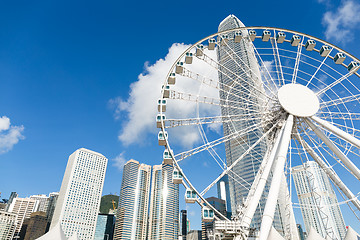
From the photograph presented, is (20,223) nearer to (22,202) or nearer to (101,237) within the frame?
(22,202)

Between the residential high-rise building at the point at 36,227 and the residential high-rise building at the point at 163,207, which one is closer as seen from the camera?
the residential high-rise building at the point at 36,227

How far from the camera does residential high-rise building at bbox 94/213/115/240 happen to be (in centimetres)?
16950

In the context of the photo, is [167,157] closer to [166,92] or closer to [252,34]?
[166,92]

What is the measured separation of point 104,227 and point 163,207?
40.6 m

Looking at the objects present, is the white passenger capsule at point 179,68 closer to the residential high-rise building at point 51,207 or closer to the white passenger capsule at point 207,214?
the white passenger capsule at point 207,214

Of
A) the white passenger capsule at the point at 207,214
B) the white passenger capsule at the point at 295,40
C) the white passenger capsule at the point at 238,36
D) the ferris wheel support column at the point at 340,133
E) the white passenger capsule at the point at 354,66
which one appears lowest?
the white passenger capsule at the point at 207,214

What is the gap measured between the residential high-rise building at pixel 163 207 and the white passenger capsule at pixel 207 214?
162m

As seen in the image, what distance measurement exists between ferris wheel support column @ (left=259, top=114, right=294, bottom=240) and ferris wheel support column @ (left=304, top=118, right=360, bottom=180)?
250 cm

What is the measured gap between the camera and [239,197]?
10081cm

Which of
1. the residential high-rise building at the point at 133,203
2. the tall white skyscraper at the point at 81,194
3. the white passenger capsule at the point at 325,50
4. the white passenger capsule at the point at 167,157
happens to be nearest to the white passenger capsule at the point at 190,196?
the white passenger capsule at the point at 167,157

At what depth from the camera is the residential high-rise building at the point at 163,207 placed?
567ft

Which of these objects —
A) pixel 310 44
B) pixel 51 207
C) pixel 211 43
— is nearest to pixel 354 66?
pixel 310 44

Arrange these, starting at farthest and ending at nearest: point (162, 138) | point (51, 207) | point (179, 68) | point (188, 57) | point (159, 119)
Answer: point (51, 207)
point (188, 57)
point (179, 68)
point (159, 119)
point (162, 138)

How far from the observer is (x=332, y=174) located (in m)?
23.4
